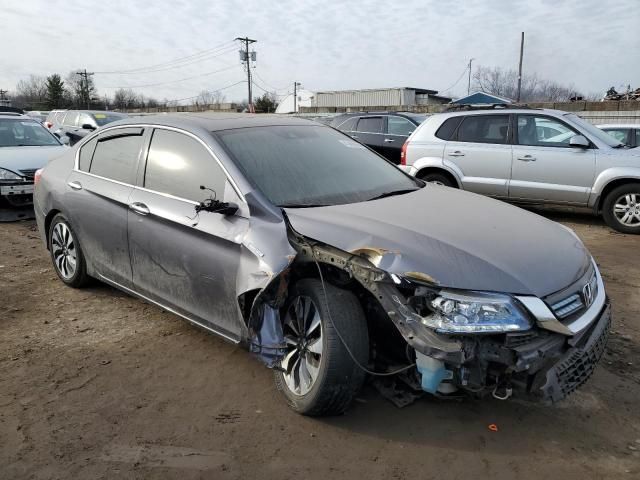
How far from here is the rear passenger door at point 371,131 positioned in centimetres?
1188

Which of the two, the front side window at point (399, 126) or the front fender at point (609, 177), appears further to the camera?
the front side window at point (399, 126)

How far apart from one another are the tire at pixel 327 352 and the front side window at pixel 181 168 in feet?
3.17

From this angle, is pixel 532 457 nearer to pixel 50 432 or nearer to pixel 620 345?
pixel 620 345

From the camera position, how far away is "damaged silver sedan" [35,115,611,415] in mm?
2590

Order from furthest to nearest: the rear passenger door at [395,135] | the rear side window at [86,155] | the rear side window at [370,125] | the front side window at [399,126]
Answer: the rear side window at [370,125] → the front side window at [399,126] → the rear passenger door at [395,135] → the rear side window at [86,155]

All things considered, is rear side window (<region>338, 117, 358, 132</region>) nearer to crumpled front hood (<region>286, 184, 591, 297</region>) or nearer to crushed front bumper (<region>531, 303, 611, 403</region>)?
crumpled front hood (<region>286, 184, 591, 297</region>)

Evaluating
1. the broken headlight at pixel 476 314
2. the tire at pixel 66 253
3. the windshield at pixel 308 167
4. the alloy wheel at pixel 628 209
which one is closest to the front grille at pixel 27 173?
the tire at pixel 66 253

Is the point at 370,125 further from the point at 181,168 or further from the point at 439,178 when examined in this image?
the point at 181,168

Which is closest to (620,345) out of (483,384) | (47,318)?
(483,384)

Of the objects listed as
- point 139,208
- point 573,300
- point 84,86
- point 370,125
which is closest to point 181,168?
point 139,208

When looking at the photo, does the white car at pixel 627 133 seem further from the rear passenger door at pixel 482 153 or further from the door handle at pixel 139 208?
the door handle at pixel 139 208

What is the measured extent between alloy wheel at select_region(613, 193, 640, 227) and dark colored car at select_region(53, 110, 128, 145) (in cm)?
1287

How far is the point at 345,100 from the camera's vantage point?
145ft

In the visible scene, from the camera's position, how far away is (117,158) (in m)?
4.39
